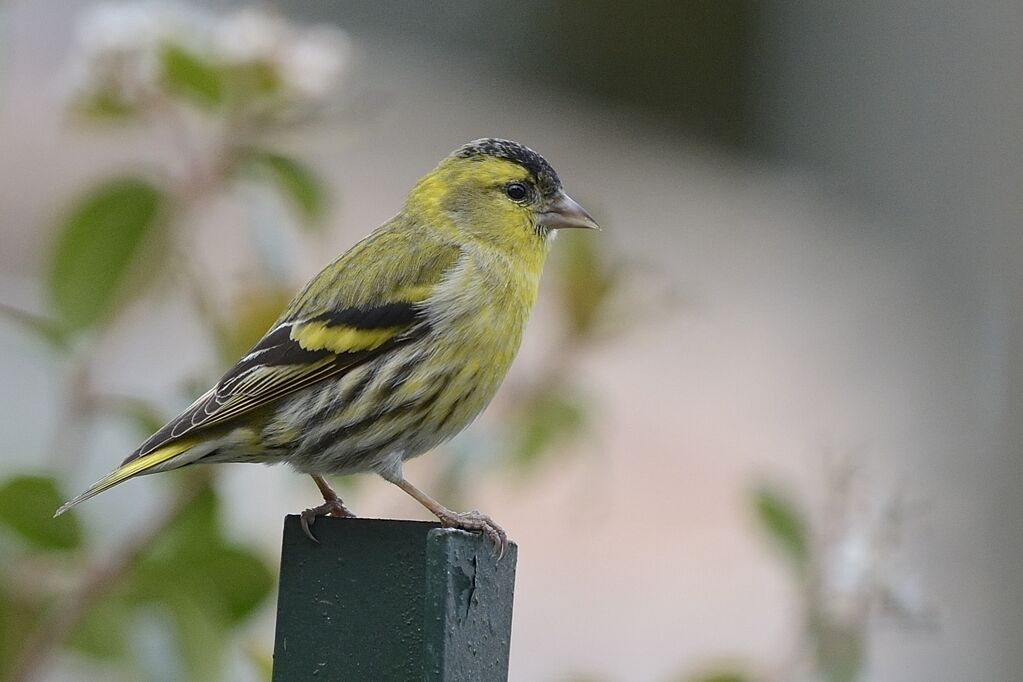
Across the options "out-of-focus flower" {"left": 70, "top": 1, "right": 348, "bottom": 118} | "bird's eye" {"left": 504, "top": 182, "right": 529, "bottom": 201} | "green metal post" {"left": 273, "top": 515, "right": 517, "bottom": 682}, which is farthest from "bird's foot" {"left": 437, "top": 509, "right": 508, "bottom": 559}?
"bird's eye" {"left": 504, "top": 182, "right": 529, "bottom": 201}

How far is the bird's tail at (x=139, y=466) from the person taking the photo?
2.34 meters

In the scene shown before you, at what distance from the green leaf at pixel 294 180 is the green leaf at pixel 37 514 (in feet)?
2.28

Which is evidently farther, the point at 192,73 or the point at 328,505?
the point at 192,73

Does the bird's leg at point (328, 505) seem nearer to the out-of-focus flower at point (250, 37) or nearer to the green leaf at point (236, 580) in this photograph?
the green leaf at point (236, 580)

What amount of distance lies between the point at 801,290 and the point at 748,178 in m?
3.67

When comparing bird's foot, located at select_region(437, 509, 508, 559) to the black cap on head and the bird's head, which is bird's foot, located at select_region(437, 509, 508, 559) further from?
the black cap on head

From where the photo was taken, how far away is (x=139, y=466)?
2398 millimetres

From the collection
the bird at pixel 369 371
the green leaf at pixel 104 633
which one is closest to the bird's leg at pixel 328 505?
the bird at pixel 369 371

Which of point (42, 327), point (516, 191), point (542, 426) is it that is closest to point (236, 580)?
point (42, 327)

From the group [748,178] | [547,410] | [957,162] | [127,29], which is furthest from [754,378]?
[127,29]

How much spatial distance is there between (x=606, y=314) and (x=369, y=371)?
1.98 ft

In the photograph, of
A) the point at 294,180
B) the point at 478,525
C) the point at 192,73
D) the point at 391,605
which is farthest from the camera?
the point at 294,180

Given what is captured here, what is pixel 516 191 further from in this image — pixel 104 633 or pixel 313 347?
pixel 104 633

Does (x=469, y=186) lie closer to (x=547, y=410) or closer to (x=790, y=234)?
(x=547, y=410)
